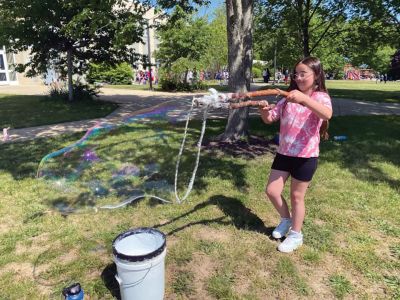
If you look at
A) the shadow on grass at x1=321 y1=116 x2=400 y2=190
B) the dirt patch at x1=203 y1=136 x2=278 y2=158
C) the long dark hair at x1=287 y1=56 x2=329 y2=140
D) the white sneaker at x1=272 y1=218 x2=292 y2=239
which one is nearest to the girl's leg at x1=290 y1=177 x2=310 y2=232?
the white sneaker at x1=272 y1=218 x2=292 y2=239

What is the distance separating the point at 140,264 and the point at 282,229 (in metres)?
1.85

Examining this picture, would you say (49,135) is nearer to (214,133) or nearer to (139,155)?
(214,133)

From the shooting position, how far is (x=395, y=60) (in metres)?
20.8

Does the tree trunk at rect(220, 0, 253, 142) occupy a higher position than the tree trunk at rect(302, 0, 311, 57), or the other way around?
the tree trunk at rect(302, 0, 311, 57)

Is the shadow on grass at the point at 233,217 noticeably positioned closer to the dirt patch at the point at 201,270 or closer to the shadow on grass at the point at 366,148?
the dirt patch at the point at 201,270

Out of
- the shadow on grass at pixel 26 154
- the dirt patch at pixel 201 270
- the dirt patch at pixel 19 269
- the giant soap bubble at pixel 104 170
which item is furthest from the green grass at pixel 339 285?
the shadow on grass at pixel 26 154

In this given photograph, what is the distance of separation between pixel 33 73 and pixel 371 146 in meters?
12.8

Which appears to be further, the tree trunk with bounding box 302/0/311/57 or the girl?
the tree trunk with bounding box 302/0/311/57

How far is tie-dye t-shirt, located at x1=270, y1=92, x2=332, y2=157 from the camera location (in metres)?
3.58

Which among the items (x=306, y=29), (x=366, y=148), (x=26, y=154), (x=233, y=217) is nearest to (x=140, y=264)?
(x=233, y=217)

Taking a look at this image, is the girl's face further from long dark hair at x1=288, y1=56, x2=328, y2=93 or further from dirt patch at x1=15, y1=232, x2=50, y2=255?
dirt patch at x1=15, y1=232, x2=50, y2=255

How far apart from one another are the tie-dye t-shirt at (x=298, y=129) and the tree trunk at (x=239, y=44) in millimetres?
4094

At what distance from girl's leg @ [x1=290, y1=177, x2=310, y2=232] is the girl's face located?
0.90 meters

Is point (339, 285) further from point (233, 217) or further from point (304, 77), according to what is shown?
point (304, 77)
